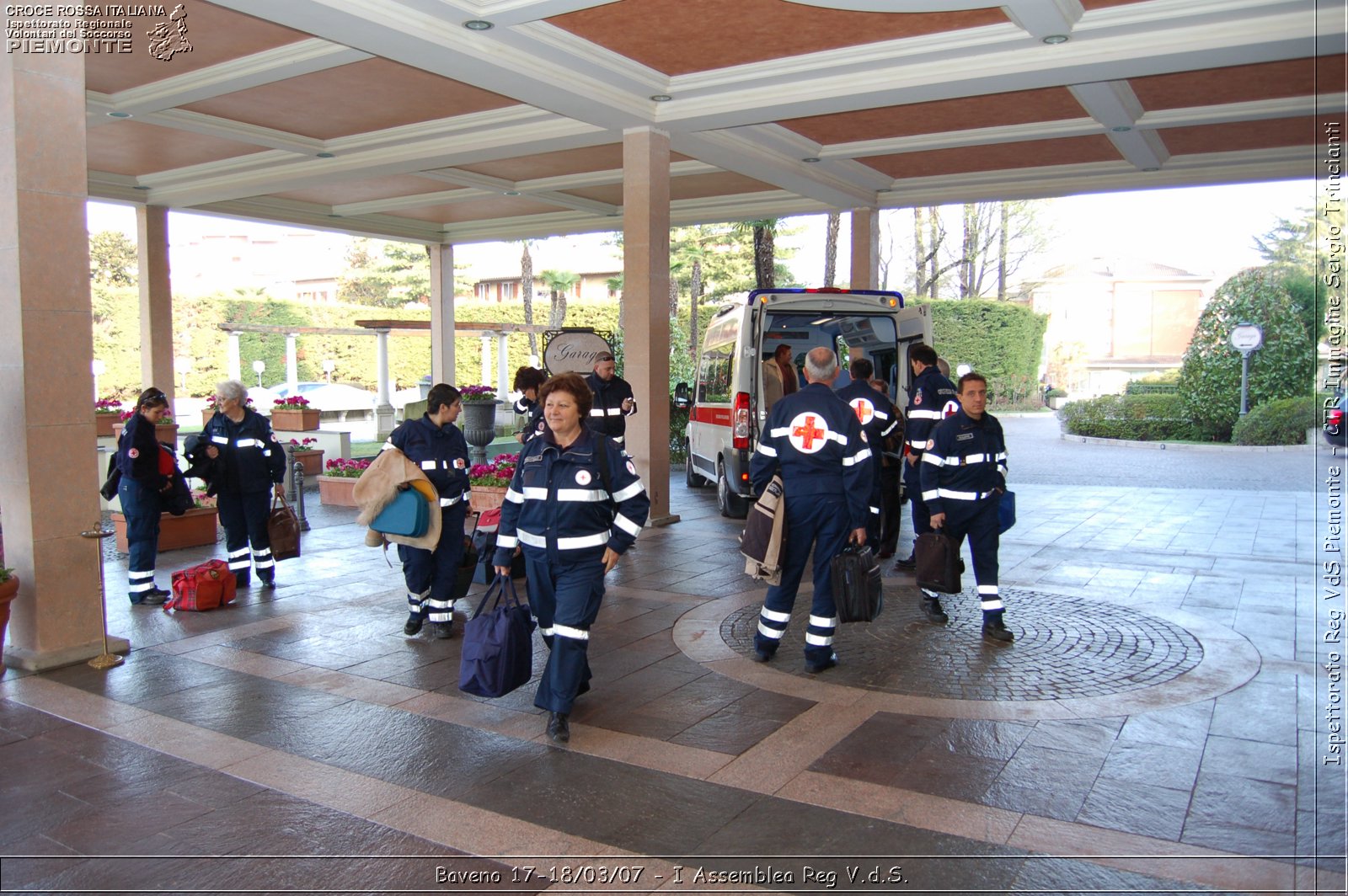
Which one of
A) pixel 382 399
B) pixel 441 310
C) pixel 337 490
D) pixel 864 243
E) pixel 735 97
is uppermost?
pixel 735 97

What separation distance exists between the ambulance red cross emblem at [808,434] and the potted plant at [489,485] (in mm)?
6323

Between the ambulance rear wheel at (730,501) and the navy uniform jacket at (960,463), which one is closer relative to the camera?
the navy uniform jacket at (960,463)

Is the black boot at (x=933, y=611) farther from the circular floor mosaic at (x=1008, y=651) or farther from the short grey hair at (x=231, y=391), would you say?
the short grey hair at (x=231, y=391)

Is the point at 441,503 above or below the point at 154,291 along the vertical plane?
below

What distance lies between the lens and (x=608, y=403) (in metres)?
9.90

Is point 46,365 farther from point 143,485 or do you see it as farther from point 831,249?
point 831,249

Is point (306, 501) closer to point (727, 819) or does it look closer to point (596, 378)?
point (596, 378)

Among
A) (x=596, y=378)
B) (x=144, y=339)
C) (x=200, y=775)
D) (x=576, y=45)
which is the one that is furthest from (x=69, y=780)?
(x=144, y=339)

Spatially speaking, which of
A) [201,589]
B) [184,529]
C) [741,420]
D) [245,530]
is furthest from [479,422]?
[201,589]

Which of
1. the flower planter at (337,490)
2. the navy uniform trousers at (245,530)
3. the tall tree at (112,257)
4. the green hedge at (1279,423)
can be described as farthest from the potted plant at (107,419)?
the tall tree at (112,257)

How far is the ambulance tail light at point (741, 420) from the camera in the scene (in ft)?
33.1

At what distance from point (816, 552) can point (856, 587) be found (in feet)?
1.13

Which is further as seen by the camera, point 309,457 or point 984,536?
point 309,457

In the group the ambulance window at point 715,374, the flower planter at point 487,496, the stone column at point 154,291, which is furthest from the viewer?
the stone column at point 154,291
